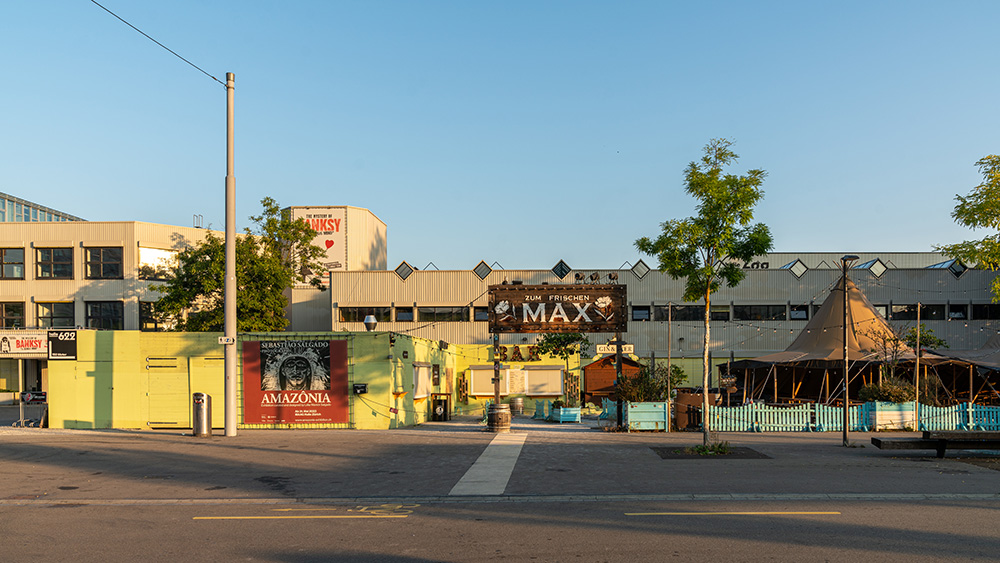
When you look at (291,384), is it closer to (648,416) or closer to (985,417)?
(648,416)

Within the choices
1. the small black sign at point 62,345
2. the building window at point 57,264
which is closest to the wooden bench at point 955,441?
the small black sign at point 62,345

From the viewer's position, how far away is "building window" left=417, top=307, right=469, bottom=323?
47.8m

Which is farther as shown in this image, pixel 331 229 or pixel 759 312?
pixel 331 229

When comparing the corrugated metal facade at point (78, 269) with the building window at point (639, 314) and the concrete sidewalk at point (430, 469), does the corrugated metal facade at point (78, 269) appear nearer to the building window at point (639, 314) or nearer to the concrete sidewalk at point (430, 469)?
the concrete sidewalk at point (430, 469)

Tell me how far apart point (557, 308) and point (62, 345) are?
16.3 meters

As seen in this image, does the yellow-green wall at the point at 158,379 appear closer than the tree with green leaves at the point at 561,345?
Yes

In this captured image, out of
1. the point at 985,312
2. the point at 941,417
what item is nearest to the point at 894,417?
the point at 941,417

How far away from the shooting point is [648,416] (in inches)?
874

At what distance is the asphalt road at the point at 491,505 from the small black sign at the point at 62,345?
17.4 ft

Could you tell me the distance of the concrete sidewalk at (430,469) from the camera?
11.6 meters

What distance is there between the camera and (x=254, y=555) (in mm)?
7938

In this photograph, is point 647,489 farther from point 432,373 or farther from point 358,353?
point 432,373

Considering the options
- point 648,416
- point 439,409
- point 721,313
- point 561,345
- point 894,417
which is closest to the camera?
point 648,416

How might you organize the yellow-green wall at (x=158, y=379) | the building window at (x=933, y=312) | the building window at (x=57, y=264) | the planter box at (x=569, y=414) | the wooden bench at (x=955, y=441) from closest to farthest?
the wooden bench at (x=955, y=441) → the yellow-green wall at (x=158, y=379) → the planter box at (x=569, y=414) → the building window at (x=57, y=264) → the building window at (x=933, y=312)
